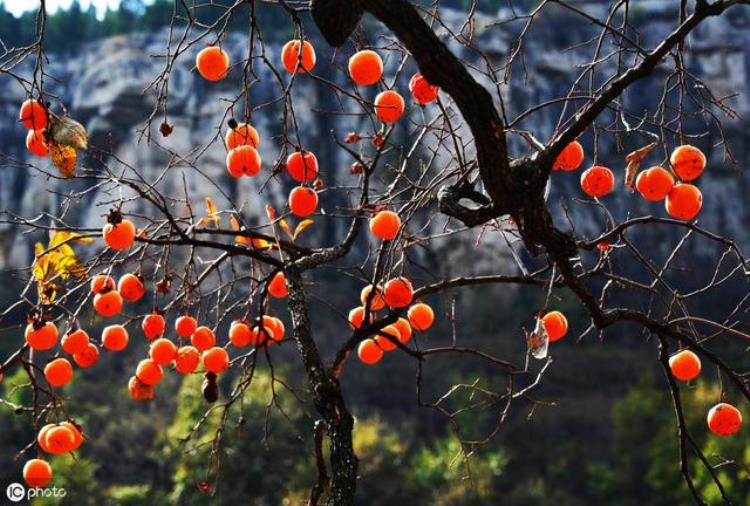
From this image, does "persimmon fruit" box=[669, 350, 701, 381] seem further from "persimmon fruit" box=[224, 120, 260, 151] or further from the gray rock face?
the gray rock face

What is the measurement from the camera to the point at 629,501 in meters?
11.7

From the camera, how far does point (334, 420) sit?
1936 mm

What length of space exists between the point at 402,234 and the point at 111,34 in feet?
86.6

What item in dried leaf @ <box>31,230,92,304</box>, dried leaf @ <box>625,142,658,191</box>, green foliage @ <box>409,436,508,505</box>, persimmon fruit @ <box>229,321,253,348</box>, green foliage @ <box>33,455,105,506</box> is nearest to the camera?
dried leaf @ <box>625,142,658,191</box>

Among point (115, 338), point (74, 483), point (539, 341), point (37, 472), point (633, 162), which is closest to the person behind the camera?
point (539, 341)

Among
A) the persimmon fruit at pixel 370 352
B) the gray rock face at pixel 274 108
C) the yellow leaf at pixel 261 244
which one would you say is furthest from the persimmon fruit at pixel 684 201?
the gray rock face at pixel 274 108

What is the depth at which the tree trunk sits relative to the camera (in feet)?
6.17

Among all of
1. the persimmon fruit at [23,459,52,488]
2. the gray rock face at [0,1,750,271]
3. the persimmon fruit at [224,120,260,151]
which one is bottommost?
the persimmon fruit at [23,459,52,488]

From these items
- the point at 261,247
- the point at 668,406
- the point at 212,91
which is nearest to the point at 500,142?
the point at 261,247

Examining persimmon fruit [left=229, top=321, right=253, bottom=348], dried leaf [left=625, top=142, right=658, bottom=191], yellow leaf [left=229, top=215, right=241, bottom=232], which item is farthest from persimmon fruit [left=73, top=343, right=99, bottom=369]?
dried leaf [left=625, top=142, right=658, bottom=191]

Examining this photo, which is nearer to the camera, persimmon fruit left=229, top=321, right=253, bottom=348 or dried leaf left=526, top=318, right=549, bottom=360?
dried leaf left=526, top=318, right=549, bottom=360

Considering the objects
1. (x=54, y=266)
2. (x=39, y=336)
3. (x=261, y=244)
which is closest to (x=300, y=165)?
(x=261, y=244)

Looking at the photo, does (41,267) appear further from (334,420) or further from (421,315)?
(421,315)

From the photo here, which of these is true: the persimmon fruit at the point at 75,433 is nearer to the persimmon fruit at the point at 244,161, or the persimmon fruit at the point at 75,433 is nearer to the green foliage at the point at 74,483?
the persimmon fruit at the point at 244,161
